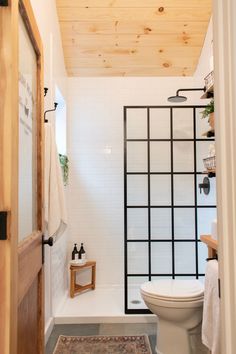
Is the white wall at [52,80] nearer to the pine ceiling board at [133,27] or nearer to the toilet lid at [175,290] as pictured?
the pine ceiling board at [133,27]

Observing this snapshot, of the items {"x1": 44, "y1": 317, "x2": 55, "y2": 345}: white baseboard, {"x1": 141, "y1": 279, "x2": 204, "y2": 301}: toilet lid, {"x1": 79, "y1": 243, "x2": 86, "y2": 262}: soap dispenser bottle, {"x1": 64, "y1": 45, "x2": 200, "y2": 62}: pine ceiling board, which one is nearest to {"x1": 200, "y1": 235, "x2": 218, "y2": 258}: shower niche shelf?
{"x1": 141, "y1": 279, "x2": 204, "y2": 301}: toilet lid

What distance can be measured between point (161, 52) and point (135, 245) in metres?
2.07

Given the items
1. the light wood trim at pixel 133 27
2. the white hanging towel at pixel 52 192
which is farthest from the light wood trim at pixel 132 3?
the white hanging towel at pixel 52 192

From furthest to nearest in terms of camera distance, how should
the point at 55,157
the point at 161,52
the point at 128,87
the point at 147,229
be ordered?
the point at 128,87 → the point at 161,52 → the point at 147,229 → the point at 55,157

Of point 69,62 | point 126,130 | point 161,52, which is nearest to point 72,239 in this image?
point 126,130

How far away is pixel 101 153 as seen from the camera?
363 cm

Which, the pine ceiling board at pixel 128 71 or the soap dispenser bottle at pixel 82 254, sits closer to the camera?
the soap dispenser bottle at pixel 82 254

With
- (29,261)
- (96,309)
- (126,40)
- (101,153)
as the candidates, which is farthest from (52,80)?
(96,309)

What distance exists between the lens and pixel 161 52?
3.37 metres

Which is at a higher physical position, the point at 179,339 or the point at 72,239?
the point at 72,239

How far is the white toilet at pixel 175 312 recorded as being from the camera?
78.0 inches

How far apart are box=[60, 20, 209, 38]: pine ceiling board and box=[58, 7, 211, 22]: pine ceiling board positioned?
1.5 inches

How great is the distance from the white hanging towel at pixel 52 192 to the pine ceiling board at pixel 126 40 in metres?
1.66

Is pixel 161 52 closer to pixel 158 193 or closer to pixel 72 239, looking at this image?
pixel 158 193
